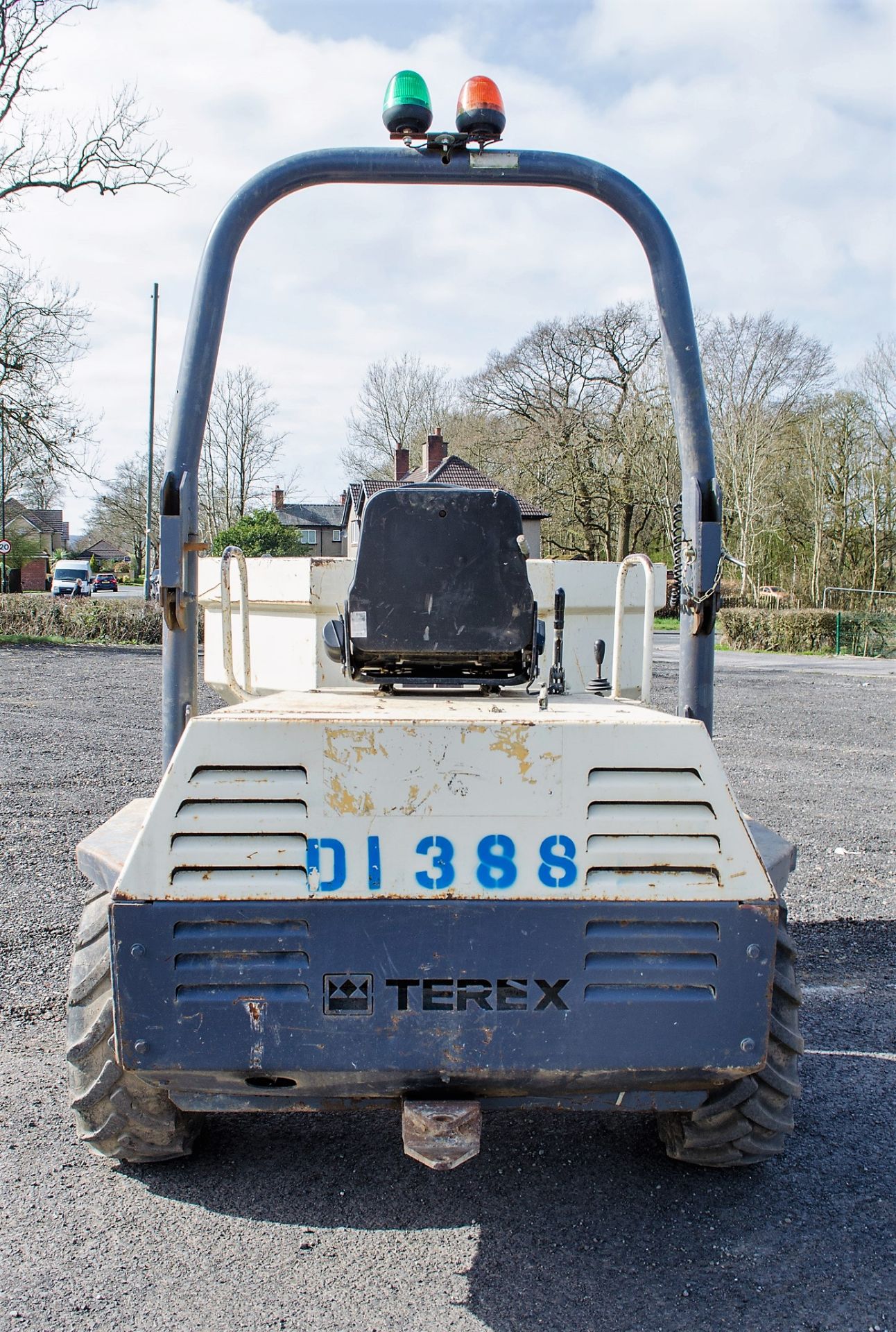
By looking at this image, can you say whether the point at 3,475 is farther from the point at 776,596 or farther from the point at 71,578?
the point at 71,578

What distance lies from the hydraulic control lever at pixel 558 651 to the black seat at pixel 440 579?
81 millimetres

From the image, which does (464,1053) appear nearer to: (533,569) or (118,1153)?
(118,1153)

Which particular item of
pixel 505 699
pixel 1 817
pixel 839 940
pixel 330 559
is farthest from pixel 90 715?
pixel 505 699

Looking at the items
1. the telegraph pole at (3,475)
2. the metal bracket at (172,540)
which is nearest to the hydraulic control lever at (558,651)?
the metal bracket at (172,540)

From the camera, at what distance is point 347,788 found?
254cm

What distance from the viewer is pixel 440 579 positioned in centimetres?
325

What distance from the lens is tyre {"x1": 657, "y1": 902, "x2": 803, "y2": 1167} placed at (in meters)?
3.01

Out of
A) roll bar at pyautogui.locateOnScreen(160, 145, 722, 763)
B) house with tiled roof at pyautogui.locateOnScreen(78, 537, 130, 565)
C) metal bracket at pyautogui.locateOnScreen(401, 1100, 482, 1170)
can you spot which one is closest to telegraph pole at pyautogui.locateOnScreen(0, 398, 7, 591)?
roll bar at pyautogui.locateOnScreen(160, 145, 722, 763)

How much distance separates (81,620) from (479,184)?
25.6m

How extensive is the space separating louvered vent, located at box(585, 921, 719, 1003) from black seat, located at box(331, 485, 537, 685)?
1.01m

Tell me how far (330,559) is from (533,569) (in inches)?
39.7

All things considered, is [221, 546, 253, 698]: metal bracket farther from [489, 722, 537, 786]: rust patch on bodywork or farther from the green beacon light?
the green beacon light

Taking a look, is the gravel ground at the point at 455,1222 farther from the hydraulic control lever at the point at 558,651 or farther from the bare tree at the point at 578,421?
the bare tree at the point at 578,421

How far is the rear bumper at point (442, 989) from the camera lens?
8.36 ft
